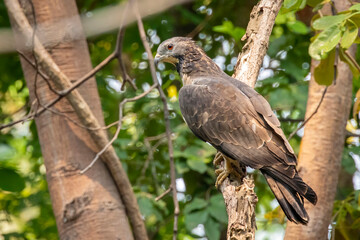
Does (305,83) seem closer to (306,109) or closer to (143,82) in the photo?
(306,109)

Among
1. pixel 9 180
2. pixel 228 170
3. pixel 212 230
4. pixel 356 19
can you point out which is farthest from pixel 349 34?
pixel 9 180

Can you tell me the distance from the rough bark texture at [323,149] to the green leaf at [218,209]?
532 mm

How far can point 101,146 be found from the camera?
413cm

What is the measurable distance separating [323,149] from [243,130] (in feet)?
2.81

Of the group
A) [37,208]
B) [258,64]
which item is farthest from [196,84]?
[37,208]

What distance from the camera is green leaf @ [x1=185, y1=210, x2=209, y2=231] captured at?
169 inches

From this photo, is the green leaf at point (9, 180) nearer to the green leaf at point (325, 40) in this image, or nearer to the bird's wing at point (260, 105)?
the bird's wing at point (260, 105)

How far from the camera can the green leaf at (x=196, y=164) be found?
4.43 m

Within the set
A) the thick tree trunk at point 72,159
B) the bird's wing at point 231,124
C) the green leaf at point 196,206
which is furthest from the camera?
the green leaf at point 196,206

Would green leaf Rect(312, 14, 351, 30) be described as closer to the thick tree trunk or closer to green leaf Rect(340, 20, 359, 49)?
green leaf Rect(340, 20, 359, 49)

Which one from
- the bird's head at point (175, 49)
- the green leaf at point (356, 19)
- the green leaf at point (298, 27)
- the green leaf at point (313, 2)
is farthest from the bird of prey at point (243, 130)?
the green leaf at point (298, 27)

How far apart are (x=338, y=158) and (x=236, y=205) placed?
5.30 ft

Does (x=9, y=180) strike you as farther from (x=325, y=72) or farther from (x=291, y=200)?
(x=325, y=72)

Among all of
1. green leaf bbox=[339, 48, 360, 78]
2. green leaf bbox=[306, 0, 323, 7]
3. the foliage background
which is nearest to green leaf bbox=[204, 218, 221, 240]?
the foliage background
